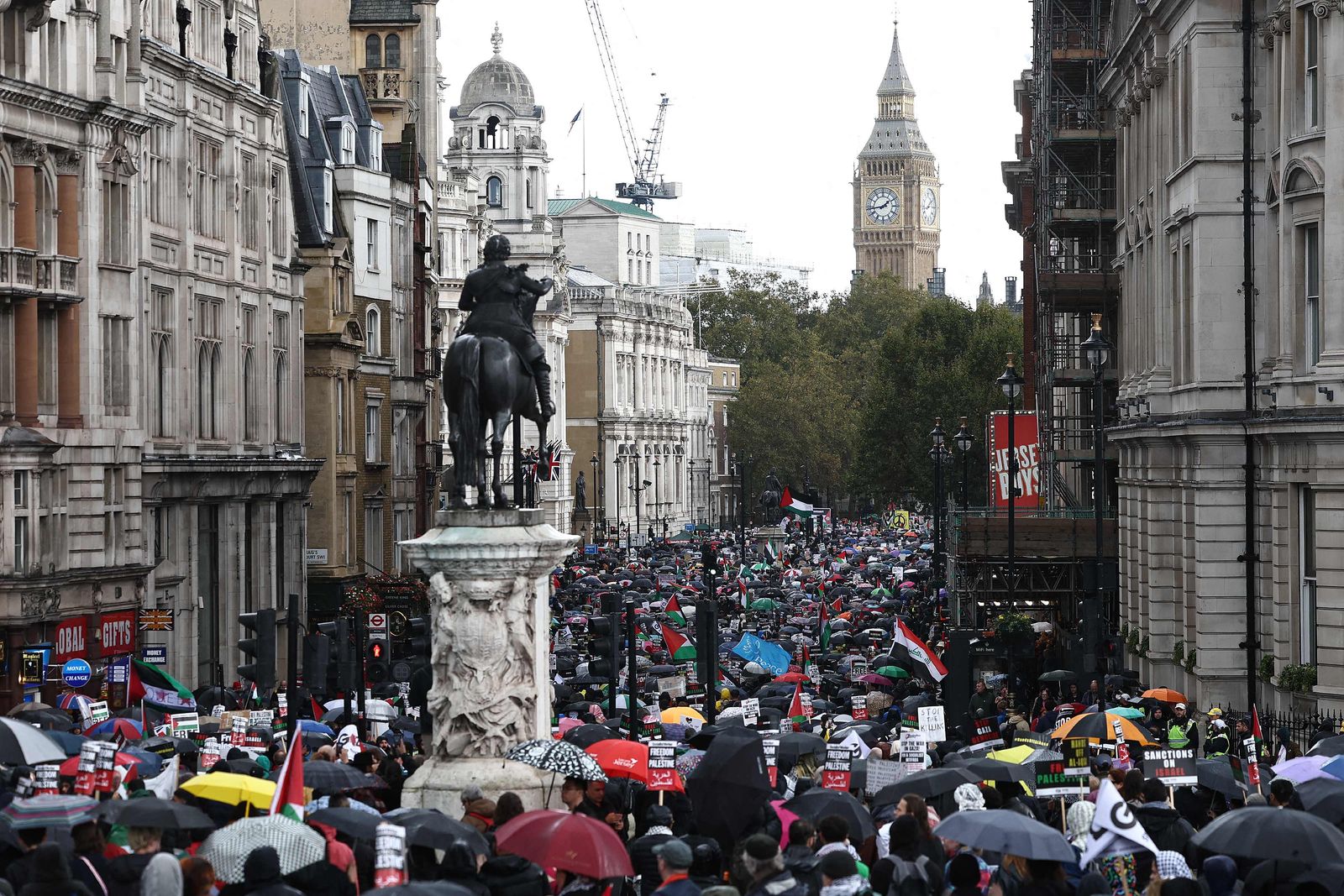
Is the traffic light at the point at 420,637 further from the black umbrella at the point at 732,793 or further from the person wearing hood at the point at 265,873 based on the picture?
the person wearing hood at the point at 265,873

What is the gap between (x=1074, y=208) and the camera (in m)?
60.8

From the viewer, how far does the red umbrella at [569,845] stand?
50.6 feet

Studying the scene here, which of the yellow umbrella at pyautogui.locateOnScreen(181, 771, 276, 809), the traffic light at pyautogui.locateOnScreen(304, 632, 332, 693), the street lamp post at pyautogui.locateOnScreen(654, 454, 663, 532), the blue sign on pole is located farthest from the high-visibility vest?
the street lamp post at pyautogui.locateOnScreen(654, 454, 663, 532)

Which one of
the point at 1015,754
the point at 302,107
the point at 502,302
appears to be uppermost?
the point at 302,107

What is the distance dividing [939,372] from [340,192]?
62.6 m

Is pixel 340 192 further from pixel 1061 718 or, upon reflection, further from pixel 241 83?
pixel 1061 718

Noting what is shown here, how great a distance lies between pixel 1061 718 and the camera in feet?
95.9

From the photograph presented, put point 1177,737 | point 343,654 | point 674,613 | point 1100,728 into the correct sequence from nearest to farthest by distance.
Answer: point 1100,728 < point 1177,737 < point 343,654 < point 674,613

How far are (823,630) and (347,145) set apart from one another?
1815cm

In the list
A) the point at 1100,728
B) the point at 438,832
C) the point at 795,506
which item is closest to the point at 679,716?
the point at 1100,728

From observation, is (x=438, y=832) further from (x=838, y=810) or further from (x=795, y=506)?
(x=795, y=506)

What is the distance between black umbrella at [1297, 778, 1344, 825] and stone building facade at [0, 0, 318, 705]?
73.9 feet

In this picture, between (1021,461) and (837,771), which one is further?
(1021,461)

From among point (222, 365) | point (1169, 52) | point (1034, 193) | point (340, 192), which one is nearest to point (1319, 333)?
point (1169, 52)
